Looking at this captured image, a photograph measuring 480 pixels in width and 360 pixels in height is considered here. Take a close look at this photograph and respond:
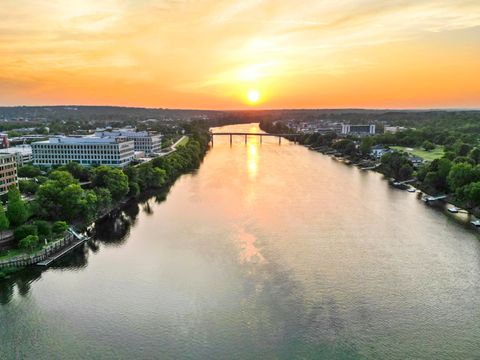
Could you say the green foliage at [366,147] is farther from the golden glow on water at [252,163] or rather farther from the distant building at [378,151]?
the golden glow on water at [252,163]

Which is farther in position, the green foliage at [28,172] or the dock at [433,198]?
the green foliage at [28,172]

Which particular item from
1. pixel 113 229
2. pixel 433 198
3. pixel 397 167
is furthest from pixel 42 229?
pixel 397 167

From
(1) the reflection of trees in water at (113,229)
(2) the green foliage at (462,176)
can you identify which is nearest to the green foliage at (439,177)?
(2) the green foliage at (462,176)

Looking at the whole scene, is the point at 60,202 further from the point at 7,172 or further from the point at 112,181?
the point at 7,172

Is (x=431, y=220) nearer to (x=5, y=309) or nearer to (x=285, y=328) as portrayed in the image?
(x=285, y=328)

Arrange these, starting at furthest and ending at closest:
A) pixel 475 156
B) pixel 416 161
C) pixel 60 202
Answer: pixel 416 161 → pixel 475 156 → pixel 60 202

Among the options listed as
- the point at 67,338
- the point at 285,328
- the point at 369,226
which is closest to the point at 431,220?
the point at 369,226
